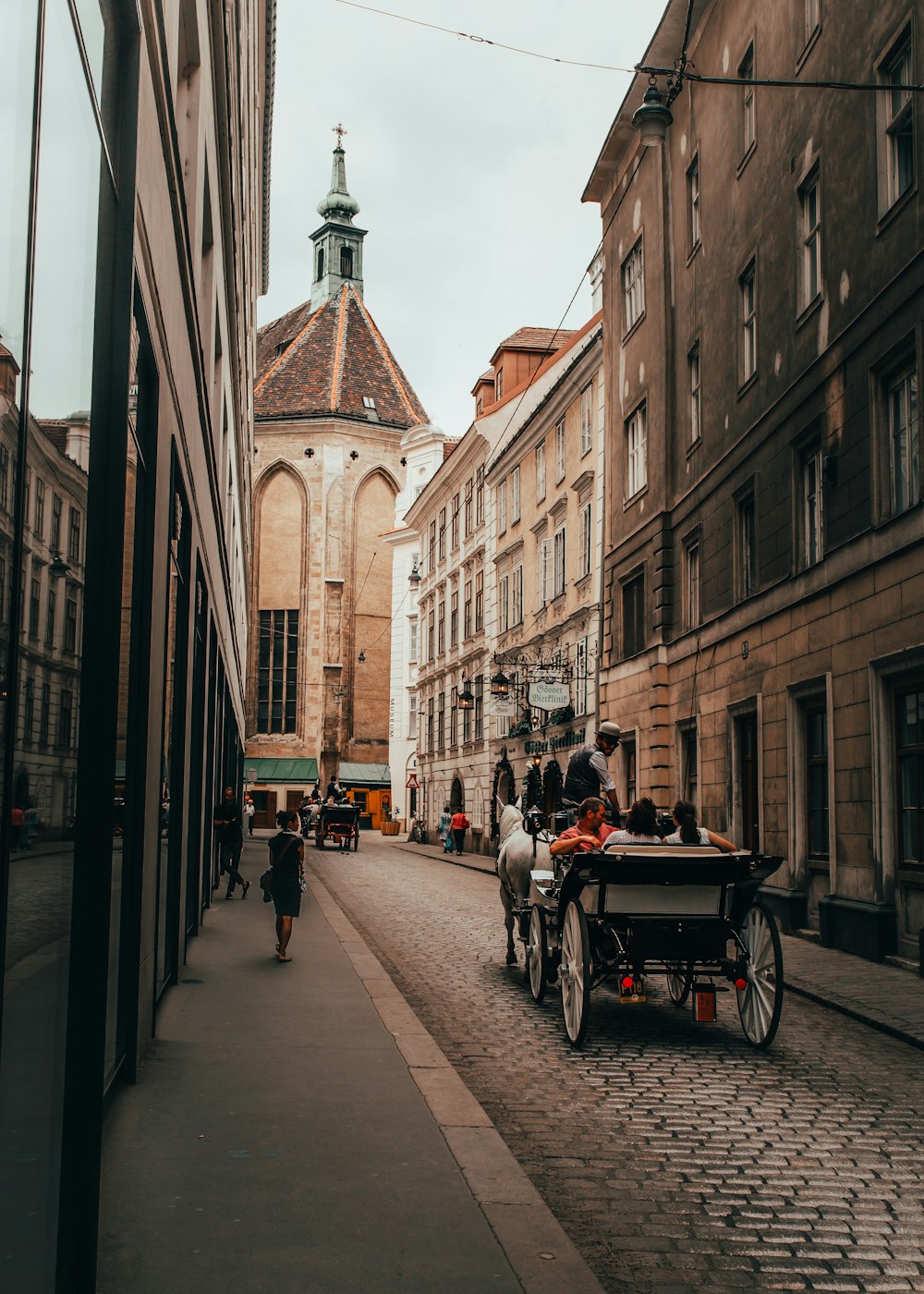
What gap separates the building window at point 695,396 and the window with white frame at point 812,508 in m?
5.21

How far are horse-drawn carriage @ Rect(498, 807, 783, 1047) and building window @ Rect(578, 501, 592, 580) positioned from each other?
22.0m

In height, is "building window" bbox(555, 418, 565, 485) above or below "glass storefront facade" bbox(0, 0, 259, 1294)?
above

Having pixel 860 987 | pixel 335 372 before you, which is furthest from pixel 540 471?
pixel 335 372

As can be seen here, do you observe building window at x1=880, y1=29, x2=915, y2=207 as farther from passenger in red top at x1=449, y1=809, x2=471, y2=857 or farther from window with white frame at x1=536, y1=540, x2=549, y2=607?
passenger in red top at x1=449, y1=809, x2=471, y2=857

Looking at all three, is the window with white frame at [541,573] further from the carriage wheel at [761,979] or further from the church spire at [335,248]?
the church spire at [335,248]

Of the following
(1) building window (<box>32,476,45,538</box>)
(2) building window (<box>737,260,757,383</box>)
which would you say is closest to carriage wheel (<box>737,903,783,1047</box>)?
(1) building window (<box>32,476,45,538</box>)

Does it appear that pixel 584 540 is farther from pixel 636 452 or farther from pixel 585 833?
pixel 585 833

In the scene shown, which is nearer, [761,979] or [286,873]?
[761,979]

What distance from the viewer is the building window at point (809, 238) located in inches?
682

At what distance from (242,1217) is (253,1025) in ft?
14.9

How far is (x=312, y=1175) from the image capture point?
5547mm

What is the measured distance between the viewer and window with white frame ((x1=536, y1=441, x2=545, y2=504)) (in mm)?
36375

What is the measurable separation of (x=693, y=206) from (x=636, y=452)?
16.7 ft

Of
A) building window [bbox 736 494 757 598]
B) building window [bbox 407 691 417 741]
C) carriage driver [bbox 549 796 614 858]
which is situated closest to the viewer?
carriage driver [bbox 549 796 614 858]
